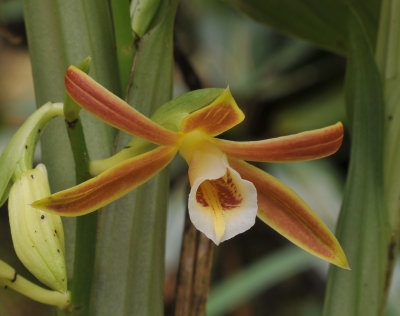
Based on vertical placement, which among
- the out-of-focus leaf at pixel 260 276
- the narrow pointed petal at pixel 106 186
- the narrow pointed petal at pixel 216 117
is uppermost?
the narrow pointed petal at pixel 216 117

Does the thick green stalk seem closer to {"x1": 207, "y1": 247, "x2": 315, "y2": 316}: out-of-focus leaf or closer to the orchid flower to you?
the orchid flower

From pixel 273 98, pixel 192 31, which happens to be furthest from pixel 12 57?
pixel 273 98

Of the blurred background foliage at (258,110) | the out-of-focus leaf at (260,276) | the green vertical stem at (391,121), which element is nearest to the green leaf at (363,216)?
the green vertical stem at (391,121)

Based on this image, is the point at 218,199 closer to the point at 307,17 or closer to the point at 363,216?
the point at 363,216

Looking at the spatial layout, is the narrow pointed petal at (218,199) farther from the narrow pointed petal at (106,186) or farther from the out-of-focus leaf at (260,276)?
the out-of-focus leaf at (260,276)

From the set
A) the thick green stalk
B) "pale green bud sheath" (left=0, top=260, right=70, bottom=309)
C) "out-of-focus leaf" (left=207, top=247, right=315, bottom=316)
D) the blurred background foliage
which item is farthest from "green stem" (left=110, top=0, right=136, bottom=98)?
the blurred background foliage

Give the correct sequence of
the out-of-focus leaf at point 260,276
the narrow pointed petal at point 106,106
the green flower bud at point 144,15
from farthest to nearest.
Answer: the out-of-focus leaf at point 260,276 → the green flower bud at point 144,15 → the narrow pointed petal at point 106,106

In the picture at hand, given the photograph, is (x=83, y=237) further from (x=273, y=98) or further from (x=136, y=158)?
(x=273, y=98)
